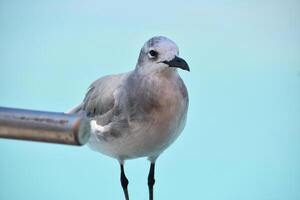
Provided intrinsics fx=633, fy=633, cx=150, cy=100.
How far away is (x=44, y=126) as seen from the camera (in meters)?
0.58

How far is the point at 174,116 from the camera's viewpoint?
Answer: 3.71ft

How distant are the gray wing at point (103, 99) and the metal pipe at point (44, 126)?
0.60m

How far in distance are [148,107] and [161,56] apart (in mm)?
100

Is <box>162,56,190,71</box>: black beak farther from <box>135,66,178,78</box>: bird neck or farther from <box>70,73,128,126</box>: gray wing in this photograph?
<box>70,73,128,126</box>: gray wing

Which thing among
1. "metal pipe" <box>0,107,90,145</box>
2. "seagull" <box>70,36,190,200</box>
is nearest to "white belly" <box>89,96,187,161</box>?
"seagull" <box>70,36,190,200</box>

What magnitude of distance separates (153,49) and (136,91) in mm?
92

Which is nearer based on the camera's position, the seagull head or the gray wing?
the seagull head

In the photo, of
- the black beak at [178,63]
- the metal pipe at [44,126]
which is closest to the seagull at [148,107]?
the black beak at [178,63]

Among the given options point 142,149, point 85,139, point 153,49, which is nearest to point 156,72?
point 153,49

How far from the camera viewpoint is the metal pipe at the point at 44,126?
57 cm

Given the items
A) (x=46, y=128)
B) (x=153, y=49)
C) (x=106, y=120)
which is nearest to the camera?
(x=46, y=128)

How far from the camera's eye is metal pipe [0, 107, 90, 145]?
1.89 feet

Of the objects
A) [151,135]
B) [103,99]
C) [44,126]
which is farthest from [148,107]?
[44,126]

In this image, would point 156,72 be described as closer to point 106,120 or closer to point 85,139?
point 106,120
